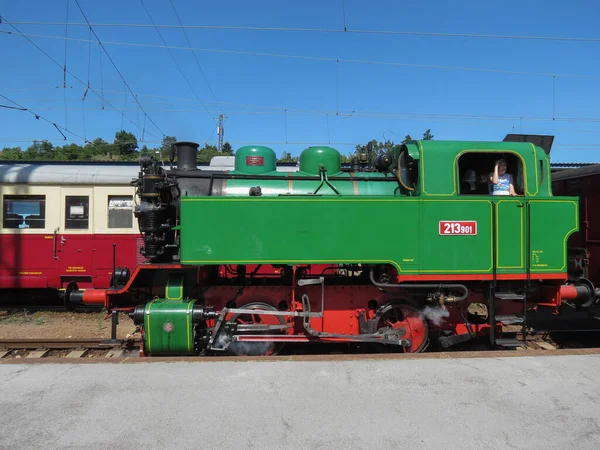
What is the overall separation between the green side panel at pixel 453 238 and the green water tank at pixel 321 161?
5.04 ft

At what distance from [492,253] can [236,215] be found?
10.1ft

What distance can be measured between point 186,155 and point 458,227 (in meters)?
3.85

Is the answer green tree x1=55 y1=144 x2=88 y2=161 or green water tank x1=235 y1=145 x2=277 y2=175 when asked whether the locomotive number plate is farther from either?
green tree x1=55 y1=144 x2=88 y2=161

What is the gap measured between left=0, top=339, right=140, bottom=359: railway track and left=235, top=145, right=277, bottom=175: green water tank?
10.1ft

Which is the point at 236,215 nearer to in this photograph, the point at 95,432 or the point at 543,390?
the point at 95,432

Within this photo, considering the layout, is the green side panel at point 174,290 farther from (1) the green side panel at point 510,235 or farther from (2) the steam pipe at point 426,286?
(1) the green side panel at point 510,235

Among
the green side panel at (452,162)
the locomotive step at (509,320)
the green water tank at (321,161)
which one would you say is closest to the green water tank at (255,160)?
the green water tank at (321,161)

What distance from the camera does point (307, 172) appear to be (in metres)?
5.95

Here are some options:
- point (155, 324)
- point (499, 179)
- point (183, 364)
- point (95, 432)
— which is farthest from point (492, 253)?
point (95, 432)

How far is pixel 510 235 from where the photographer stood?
16.1 ft

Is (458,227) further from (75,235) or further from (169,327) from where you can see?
(75,235)

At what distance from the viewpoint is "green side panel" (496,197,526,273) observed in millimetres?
4887

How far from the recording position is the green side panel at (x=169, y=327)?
15.4 feet

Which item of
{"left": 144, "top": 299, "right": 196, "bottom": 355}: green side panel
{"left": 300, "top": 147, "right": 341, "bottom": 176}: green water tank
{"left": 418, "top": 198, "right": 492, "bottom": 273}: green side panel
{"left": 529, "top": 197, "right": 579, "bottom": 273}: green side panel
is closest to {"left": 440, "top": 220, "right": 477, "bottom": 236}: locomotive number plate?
{"left": 418, "top": 198, "right": 492, "bottom": 273}: green side panel
